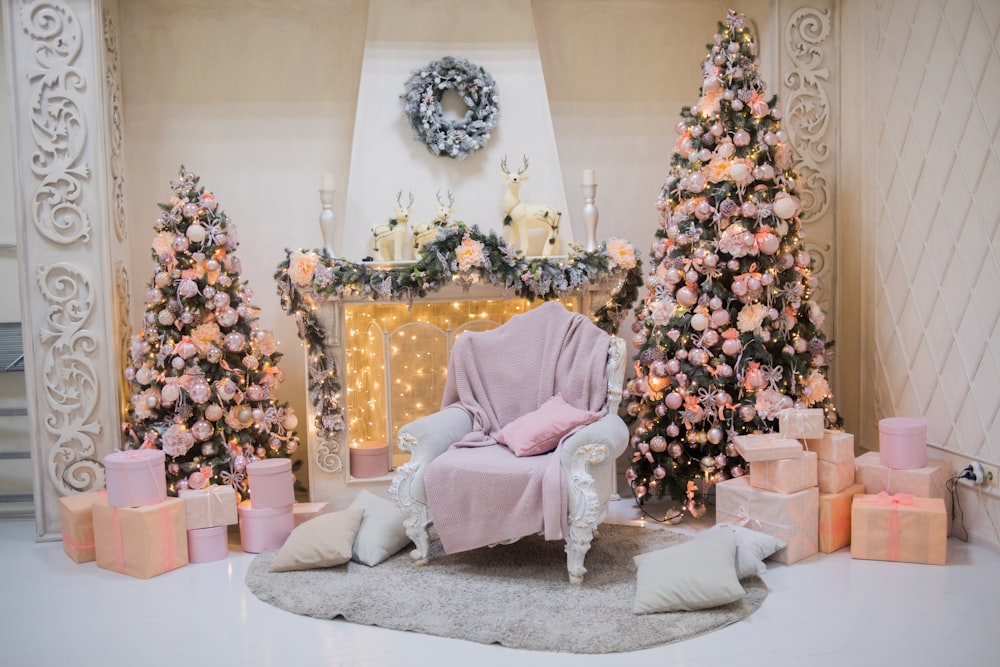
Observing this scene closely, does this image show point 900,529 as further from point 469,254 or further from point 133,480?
point 133,480

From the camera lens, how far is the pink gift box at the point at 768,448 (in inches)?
146

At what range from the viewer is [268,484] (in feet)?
13.1

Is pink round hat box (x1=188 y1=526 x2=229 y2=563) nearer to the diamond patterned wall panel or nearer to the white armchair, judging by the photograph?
the white armchair

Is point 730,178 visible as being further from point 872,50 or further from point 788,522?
point 788,522

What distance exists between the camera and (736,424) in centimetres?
415

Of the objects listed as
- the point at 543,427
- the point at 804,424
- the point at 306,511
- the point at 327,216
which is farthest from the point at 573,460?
the point at 327,216

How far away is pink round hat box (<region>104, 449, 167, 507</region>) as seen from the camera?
3.77 m

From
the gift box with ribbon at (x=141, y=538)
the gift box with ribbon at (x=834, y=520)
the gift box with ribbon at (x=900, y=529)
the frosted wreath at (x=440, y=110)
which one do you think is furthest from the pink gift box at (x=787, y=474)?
the gift box with ribbon at (x=141, y=538)

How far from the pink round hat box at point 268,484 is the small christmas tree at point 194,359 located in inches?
10.6

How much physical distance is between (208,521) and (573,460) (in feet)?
5.71

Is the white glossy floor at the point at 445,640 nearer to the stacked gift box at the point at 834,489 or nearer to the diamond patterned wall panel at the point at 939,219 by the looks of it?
the stacked gift box at the point at 834,489

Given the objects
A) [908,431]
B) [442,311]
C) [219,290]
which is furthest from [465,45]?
[908,431]

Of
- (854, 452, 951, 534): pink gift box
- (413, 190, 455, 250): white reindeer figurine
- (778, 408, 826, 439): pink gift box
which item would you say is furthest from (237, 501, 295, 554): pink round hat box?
(854, 452, 951, 534): pink gift box

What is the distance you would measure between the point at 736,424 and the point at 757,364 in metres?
0.31
